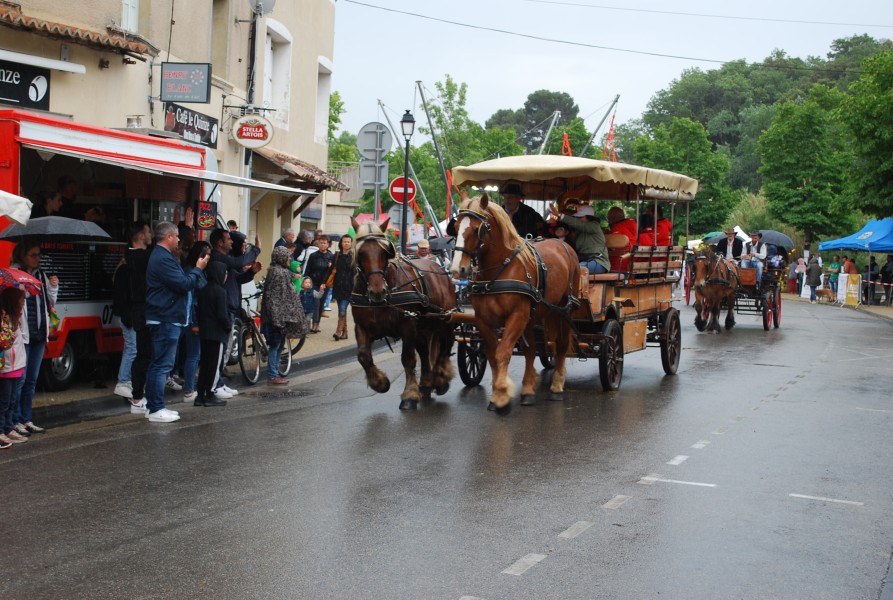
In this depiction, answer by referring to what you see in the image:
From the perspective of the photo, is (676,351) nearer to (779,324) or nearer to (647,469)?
(647,469)

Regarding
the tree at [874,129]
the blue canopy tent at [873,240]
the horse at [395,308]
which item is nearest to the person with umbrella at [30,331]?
the horse at [395,308]

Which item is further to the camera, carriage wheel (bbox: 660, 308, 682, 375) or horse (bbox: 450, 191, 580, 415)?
carriage wheel (bbox: 660, 308, 682, 375)

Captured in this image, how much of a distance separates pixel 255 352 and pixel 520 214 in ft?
13.1

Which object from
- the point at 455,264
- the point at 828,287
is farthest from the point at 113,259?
the point at 828,287

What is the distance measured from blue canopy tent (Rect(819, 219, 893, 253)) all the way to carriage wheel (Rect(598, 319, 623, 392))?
102 ft

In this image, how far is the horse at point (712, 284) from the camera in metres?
21.6

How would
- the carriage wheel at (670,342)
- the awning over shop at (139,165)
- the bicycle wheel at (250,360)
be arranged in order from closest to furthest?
the awning over shop at (139,165) < the bicycle wheel at (250,360) < the carriage wheel at (670,342)

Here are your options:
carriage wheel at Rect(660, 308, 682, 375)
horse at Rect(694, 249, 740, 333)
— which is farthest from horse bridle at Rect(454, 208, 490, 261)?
horse at Rect(694, 249, 740, 333)

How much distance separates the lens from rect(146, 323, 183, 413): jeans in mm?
9992

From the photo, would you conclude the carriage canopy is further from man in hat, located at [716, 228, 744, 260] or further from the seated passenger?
man in hat, located at [716, 228, 744, 260]

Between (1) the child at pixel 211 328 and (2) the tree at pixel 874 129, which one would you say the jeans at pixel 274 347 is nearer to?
(1) the child at pixel 211 328

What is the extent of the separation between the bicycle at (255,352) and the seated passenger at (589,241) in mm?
3956

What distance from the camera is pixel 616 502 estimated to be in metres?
7.07

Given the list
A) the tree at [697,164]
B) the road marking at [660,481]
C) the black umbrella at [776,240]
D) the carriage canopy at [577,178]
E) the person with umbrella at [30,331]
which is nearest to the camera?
the road marking at [660,481]
